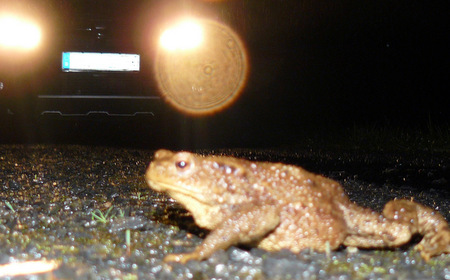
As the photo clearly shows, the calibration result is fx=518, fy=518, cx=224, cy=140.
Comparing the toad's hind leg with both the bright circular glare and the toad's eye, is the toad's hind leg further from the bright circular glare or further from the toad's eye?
the bright circular glare

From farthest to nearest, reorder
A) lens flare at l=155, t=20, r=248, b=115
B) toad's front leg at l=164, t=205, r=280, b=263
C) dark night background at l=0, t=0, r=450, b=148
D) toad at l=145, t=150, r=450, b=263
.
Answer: dark night background at l=0, t=0, r=450, b=148
lens flare at l=155, t=20, r=248, b=115
toad at l=145, t=150, r=450, b=263
toad's front leg at l=164, t=205, r=280, b=263

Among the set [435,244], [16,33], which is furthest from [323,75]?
[435,244]

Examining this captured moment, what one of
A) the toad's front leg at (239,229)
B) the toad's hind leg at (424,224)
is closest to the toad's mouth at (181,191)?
the toad's front leg at (239,229)

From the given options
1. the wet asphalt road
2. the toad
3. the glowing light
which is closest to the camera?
the wet asphalt road

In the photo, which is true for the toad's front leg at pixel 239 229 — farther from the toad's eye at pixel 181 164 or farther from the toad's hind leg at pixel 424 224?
the toad's hind leg at pixel 424 224

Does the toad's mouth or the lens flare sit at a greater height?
the lens flare

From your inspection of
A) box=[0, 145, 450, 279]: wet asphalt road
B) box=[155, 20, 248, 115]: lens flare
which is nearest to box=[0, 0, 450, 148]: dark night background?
box=[155, 20, 248, 115]: lens flare

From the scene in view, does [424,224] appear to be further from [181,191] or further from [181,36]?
[181,36]
